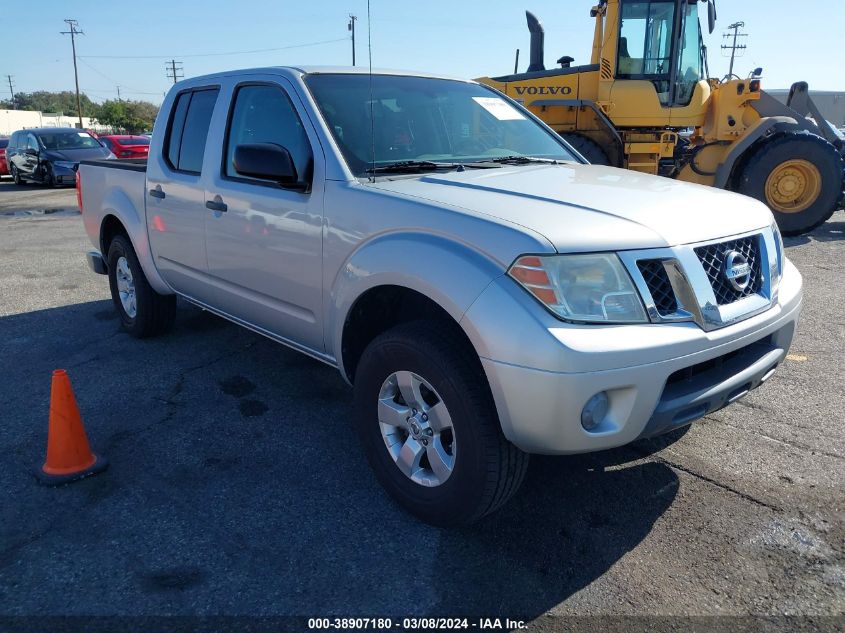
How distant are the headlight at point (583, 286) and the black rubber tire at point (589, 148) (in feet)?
27.5

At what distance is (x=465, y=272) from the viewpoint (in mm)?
2564

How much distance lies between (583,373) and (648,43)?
9.32 meters

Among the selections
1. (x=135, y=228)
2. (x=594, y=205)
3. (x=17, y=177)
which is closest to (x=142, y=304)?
(x=135, y=228)

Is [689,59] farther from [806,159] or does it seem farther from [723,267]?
[723,267]

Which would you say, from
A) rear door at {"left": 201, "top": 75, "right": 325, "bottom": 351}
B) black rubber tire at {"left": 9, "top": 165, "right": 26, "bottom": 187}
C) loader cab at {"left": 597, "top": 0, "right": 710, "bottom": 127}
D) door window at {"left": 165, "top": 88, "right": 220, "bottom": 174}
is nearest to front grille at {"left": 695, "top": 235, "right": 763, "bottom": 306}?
rear door at {"left": 201, "top": 75, "right": 325, "bottom": 351}

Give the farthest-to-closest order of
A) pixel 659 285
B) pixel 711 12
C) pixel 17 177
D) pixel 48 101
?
pixel 48 101, pixel 17 177, pixel 711 12, pixel 659 285

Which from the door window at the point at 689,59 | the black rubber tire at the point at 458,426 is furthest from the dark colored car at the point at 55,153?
the black rubber tire at the point at 458,426

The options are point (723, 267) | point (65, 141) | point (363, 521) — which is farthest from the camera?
point (65, 141)

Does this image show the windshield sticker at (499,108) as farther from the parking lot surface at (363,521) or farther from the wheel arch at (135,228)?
the wheel arch at (135,228)

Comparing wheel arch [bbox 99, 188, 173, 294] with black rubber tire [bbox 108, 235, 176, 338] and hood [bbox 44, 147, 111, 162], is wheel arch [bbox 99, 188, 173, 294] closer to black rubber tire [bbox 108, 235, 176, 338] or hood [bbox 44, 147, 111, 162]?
black rubber tire [bbox 108, 235, 176, 338]

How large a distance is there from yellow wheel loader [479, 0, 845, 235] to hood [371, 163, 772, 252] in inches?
285

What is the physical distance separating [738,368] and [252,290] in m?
2.53

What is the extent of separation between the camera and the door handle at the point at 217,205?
397cm

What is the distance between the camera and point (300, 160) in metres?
3.50
